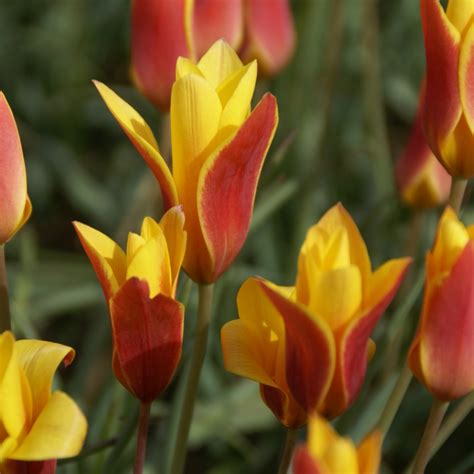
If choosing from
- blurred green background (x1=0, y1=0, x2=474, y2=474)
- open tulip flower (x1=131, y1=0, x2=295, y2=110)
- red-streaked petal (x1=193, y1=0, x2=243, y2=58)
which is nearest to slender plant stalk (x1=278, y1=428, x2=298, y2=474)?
blurred green background (x1=0, y1=0, x2=474, y2=474)

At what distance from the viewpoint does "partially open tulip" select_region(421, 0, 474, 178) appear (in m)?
Result: 0.78

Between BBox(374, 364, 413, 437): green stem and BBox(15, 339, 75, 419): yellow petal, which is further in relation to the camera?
BBox(374, 364, 413, 437): green stem

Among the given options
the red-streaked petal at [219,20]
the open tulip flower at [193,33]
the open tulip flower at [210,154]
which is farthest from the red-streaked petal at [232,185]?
the red-streaked petal at [219,20]

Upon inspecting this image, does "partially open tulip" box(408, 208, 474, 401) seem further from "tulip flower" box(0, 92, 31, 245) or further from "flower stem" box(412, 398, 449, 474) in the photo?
"tulip flower" box(0, 92, 31, 245)

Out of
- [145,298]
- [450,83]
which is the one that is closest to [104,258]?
[145,298]

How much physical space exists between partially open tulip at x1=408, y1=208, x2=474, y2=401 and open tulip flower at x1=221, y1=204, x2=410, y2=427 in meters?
0.03

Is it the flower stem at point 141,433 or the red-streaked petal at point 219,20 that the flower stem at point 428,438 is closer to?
the flower stem at point 141,433

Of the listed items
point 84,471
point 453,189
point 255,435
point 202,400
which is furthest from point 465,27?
point 255,435

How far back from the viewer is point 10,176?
2.56ft

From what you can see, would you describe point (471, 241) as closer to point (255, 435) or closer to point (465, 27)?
point (465, 27)

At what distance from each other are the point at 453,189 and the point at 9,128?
1.00ft

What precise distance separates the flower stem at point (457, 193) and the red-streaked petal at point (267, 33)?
0.62 meters

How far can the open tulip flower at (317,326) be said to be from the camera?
0.66 meters

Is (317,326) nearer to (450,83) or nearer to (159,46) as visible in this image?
(450,83)
